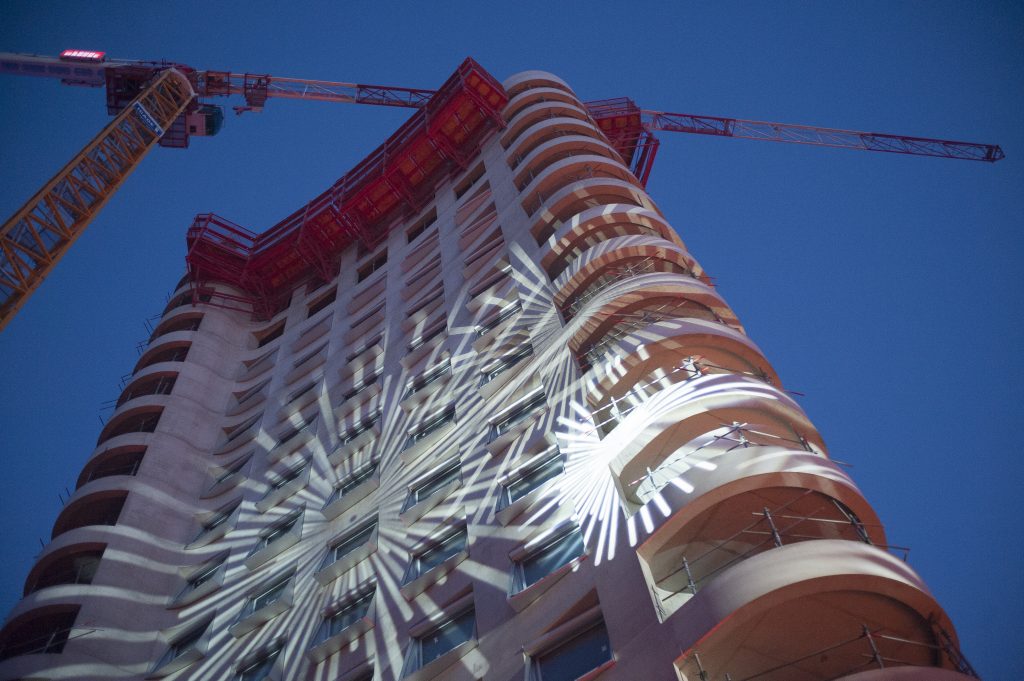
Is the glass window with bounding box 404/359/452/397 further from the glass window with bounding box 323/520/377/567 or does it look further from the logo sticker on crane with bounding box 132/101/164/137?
the logo sticker on crane with bounding box 132/101/164/137

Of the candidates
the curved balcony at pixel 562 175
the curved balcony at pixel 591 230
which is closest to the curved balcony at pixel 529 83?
the curved balcony at pixel 562 175

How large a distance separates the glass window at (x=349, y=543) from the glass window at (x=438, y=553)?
10.1 ft

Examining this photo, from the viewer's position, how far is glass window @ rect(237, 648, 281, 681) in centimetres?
2386

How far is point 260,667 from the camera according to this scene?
24.2m

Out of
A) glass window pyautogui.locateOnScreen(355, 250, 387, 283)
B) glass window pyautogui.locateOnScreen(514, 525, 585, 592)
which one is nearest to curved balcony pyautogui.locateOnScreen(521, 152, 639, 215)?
glass window pyautogui.locateOnScreen(355, 250, 387, 283)

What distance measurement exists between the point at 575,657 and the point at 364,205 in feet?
130

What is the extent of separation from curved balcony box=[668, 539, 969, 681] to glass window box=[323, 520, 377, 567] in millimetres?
13739

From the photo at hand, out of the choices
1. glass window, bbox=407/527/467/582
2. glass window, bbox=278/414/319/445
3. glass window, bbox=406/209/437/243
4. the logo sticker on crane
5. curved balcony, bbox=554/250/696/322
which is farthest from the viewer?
the logo sticker on crane

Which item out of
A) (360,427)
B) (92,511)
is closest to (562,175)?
(360,427)

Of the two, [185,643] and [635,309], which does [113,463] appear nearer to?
[185,643]

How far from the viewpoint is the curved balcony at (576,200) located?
3375 cm

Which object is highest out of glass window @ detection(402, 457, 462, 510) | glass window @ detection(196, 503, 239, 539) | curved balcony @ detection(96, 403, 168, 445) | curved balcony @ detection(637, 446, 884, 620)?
curved balcony @ detection(96, 403, 168, 445)

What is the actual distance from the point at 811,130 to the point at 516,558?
8966 centimetres

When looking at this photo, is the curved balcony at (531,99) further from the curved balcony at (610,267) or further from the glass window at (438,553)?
the glass window at (438,553)
